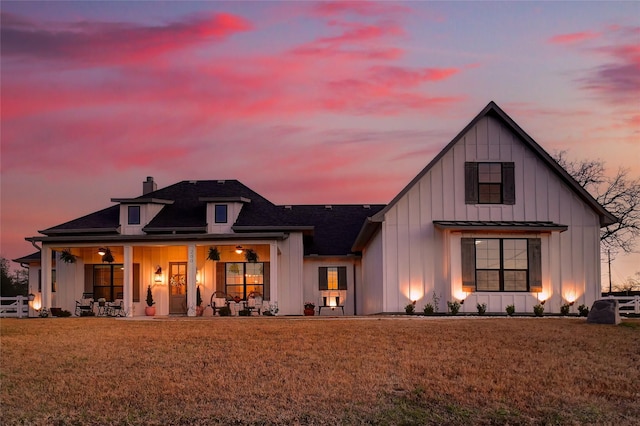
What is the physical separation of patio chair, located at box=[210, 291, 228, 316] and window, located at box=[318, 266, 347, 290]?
485 centimetres

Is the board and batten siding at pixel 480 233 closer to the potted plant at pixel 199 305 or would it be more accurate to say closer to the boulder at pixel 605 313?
the boulder at pixel 605 313

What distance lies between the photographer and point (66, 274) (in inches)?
1297

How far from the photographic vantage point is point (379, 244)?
27.6 m

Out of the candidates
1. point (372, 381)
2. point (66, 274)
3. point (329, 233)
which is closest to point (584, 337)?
point (372, 381)

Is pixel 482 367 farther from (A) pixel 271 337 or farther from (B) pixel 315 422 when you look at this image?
(A) pixel 271 337

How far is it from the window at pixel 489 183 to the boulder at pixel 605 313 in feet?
19.3

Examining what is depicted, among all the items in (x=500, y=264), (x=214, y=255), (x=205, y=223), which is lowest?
(x=500, y=264)

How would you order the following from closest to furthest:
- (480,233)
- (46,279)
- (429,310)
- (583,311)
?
(429,310)
(480,233)
(583,311)
(46,279)

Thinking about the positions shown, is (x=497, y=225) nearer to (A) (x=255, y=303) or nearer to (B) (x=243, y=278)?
(A) (x=255, y=303)

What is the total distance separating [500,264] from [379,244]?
4.19 metres

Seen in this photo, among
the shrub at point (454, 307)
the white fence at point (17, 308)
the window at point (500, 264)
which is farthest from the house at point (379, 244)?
the white fence at point (17, 308)

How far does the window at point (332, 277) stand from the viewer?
3500cm

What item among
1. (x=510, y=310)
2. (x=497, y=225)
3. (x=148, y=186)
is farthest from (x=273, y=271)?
(x=148, y=186)

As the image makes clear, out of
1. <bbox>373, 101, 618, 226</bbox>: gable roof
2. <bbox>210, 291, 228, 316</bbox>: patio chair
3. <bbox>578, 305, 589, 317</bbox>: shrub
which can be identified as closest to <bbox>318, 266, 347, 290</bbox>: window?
<bbox>210, 291, 228, 316</bbox>: patio chair
